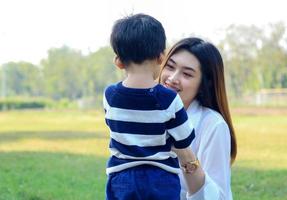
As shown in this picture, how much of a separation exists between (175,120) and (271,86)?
51.7 m

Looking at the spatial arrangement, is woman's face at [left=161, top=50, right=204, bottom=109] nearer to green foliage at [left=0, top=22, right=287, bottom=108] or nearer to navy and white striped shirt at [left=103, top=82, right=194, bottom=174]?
navy and white striped shirt at [left=103, top=82, right=194, bottom=174]

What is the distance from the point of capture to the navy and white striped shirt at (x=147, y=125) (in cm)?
170

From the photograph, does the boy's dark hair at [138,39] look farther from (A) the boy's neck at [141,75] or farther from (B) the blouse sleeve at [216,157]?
(B) the blouse sleeve at [216,157]

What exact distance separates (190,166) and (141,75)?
34 centimetres

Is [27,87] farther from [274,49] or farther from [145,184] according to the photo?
[145,184]

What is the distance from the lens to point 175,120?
1705mm

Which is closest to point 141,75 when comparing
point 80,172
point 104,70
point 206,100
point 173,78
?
point 173,78

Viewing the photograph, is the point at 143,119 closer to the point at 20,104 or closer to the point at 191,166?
the point at 191,166

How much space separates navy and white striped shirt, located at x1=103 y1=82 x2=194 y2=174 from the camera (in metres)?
1.70

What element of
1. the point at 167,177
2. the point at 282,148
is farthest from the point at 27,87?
the point at 167,177

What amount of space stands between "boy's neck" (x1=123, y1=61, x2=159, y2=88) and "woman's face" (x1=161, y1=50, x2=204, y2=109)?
0.49 metres

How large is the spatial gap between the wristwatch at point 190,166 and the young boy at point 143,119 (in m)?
0.04

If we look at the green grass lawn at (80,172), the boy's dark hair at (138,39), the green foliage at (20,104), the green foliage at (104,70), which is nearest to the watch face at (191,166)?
the boy's dark hair at (138,39)

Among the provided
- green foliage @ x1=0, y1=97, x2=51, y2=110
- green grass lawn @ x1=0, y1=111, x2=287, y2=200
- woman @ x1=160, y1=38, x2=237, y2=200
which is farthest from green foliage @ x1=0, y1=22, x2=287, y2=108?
woman @ x1=160, y1=38, x2=237, y2=200
